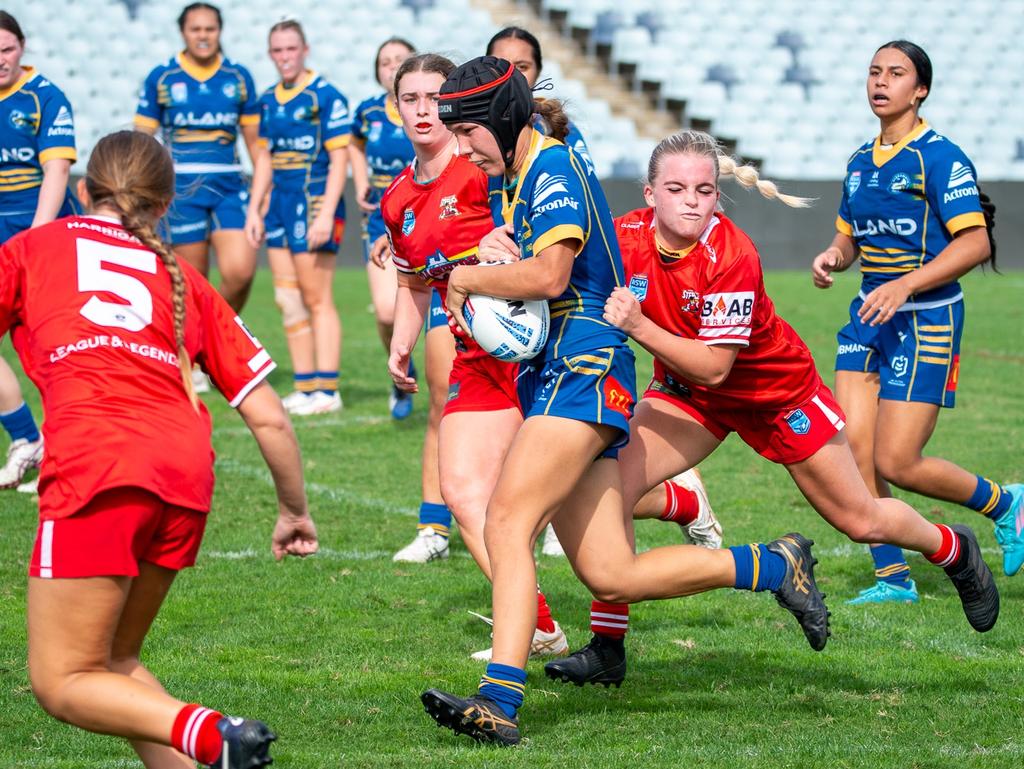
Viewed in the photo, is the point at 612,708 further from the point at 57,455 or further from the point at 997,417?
the point at 997,417

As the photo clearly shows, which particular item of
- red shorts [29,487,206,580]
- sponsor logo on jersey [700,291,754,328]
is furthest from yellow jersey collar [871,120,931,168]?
red shorts [29,487,206,580]

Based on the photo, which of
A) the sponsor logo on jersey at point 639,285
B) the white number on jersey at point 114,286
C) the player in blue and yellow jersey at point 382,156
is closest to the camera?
the white number on jersey at point 114,286

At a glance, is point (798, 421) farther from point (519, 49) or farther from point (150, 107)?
point (150, 107)

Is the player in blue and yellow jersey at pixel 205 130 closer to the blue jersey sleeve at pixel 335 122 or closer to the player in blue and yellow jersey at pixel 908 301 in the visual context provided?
the blue jersey sleeve at pixel 335 122

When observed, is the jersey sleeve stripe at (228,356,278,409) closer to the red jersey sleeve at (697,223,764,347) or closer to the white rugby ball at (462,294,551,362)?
the white rugby ball at (462,294,551,362)

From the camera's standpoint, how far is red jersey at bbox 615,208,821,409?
445cm

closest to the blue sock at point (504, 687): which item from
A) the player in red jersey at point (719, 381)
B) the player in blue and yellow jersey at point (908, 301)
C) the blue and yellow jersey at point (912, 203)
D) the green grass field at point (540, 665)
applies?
the green grass field at point (540, 665)

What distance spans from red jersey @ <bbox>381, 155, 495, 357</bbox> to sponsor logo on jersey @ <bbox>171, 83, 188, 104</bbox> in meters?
5.41

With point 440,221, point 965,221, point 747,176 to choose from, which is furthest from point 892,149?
point 440,221

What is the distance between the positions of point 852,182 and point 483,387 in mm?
2109

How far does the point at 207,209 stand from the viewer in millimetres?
10711

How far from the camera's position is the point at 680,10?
83.9 feet

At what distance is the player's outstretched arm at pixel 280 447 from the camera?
3.68m

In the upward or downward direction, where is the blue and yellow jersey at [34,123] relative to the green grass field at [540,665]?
upward
